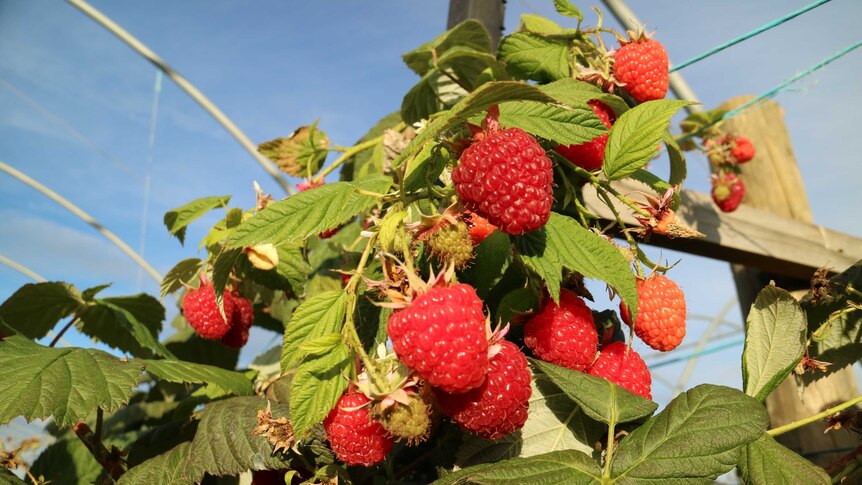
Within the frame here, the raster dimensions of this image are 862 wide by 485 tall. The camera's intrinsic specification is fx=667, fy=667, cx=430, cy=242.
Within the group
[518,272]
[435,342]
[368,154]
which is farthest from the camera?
[368,154]

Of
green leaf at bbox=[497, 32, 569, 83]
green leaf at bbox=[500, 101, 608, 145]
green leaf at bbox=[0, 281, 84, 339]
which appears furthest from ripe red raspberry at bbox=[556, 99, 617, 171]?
green leaf at bbox=[0, 281, 84, 339]

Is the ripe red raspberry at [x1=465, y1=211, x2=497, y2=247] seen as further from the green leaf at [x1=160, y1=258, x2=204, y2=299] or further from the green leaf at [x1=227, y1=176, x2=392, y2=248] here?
the green leaf at [x1=160, y1=258, x2=204, y2=299]

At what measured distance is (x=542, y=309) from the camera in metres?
0.77

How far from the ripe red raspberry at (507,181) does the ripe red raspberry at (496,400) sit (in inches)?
5.2

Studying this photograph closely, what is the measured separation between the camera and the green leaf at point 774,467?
65cm

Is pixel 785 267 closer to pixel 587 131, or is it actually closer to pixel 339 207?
pixel 587 131

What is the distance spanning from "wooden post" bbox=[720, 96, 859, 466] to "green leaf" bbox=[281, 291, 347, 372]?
1.63 meters

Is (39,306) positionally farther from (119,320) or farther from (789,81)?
(789,81)

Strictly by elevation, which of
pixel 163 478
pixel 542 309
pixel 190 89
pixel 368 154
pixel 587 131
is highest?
pixel 190 89

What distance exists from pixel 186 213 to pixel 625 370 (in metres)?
0.90

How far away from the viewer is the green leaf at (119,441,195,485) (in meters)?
0.95

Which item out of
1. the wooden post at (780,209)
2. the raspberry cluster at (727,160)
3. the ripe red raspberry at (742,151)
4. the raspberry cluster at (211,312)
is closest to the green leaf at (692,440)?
the raspberry cluster at (211,312)

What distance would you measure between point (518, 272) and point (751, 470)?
0.33 metres

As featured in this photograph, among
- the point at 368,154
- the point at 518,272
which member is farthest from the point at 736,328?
the point at 518,272
